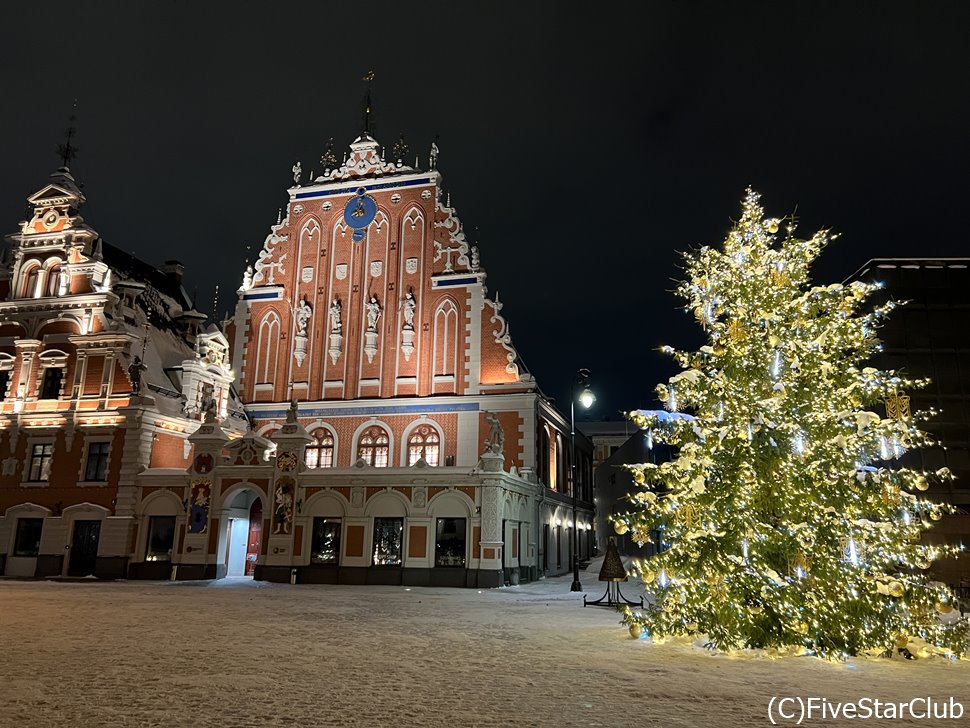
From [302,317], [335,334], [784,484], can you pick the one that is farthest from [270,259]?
[784,484]

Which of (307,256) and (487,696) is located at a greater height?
(307,256)

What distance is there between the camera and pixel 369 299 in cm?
3102

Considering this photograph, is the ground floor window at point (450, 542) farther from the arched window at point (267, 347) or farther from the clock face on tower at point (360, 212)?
the clock face on tower at point (360, 212)

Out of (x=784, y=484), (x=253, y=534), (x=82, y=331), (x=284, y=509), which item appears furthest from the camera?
(x=253, y=534)

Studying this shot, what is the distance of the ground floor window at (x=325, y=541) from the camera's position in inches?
963

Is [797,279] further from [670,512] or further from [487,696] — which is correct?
[487,696]

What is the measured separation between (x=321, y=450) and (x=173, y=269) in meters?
14.9

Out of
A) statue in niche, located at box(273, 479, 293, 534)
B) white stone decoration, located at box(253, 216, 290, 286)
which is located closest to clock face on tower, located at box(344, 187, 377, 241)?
white stone decoration, located at box(253, 216, 290, 286)

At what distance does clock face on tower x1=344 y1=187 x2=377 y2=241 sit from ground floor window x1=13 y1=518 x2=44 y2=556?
1767cm

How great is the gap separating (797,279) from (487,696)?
8.66m

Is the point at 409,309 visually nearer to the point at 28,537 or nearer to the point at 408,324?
the point at 408,324

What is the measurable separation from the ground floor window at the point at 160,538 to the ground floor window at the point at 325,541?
18.6 feet

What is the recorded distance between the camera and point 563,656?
957 cm

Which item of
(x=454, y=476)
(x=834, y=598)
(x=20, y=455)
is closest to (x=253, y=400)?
(x=20, y=455)
